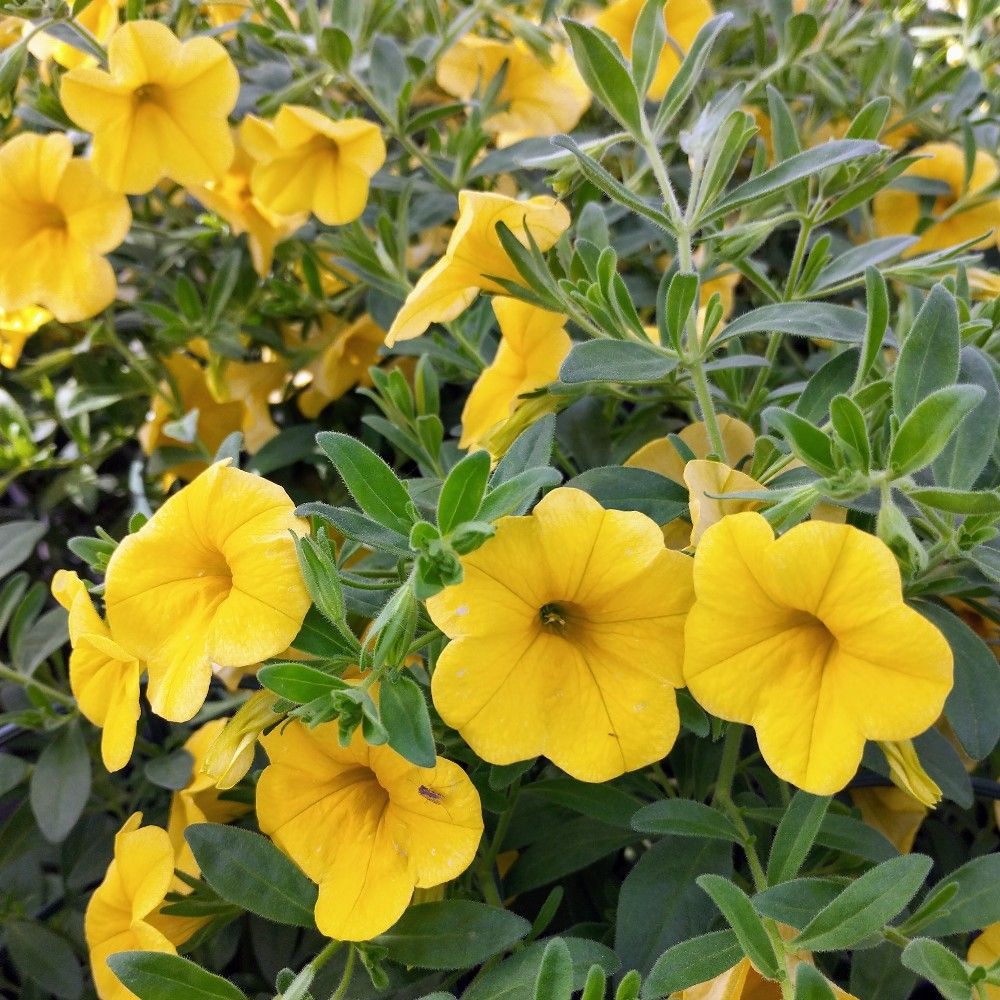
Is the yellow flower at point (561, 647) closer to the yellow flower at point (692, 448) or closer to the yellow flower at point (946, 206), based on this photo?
the yellow flower at point (692, 448)

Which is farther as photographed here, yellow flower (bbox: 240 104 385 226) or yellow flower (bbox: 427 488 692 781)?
A: yellow flower (bbox: 240 104 385 226)

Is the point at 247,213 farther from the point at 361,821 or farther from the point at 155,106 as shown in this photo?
the point at 361,821

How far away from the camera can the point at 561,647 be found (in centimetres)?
59

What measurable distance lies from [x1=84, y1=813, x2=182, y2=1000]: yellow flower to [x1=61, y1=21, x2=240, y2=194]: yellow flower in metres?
0.64

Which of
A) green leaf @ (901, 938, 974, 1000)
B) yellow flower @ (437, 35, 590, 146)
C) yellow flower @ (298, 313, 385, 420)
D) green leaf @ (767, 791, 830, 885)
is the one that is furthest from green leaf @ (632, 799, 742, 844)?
yellow flower @ (437, 35, 590, 146)

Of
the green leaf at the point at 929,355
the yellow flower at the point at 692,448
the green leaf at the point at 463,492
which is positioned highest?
the green leaf at the point at 929,355

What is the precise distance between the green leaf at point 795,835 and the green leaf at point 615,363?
0.28 meters

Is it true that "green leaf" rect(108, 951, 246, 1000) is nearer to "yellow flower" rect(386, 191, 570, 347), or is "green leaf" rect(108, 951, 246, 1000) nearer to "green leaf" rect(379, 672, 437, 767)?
"green leaf" rect(379, 672, 437, 767)

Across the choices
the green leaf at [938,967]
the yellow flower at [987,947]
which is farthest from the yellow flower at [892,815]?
the green leaf at [938,967]

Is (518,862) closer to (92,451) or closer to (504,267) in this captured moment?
(504,267)

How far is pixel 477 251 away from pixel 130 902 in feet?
1.75

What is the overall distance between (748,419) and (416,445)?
28cm

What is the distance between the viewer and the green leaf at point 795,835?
0.59 metres

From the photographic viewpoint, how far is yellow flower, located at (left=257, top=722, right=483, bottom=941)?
22.6 inches
